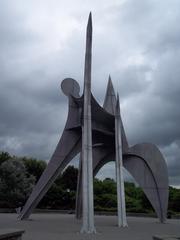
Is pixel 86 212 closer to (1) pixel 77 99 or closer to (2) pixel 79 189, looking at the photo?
Result: (1) pixel 77 99

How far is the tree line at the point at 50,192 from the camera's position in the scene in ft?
153

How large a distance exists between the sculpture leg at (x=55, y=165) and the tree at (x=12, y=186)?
62.2ft

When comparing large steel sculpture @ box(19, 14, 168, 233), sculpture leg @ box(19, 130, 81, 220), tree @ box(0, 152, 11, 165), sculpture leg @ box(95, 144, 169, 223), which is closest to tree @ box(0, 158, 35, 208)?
tree @ box(0, 152, 11, 165)

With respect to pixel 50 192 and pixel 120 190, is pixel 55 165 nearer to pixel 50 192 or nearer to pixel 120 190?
pixel 120 190

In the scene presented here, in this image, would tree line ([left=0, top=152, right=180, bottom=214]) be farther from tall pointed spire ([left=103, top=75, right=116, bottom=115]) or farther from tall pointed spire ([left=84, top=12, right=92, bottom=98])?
tall pointed spire ([left=84, top=12, right=92, bottom=98])

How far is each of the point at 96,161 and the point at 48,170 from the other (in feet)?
21.2

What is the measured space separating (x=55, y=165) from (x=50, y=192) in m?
24.0

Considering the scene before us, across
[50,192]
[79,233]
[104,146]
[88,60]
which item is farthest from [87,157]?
[50,192]

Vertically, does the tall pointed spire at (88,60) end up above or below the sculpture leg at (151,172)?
above

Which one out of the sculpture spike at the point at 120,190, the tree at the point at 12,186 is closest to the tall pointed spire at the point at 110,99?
the sculpture spike at the point at 120,190

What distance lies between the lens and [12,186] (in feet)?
154

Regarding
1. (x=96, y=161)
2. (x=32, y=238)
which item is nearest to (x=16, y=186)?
(x=96, y=161)

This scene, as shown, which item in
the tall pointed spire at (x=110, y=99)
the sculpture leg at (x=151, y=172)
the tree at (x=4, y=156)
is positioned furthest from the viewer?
the tree at (x=4, y=156)

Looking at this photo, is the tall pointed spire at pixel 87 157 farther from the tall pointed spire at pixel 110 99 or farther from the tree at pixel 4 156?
the tree at pixel 4 156
